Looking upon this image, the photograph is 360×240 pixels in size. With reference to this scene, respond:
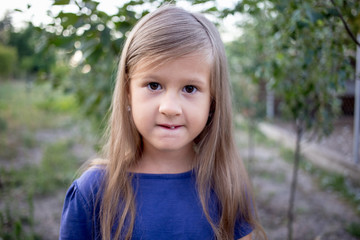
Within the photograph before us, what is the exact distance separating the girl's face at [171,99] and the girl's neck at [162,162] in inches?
5.7

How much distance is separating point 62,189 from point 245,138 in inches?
194

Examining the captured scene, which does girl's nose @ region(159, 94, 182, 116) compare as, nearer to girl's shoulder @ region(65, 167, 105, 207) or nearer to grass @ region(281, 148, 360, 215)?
girl's shoulder @ region(65, 167, 105, 207)

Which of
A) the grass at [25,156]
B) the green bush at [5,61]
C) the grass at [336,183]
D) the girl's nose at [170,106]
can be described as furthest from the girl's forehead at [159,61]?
the green bush at [5,61]

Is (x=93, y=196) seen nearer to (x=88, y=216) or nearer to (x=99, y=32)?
(x=88, y=216)

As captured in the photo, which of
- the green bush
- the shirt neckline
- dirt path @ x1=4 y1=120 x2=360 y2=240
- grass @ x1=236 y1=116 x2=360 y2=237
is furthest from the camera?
the green bush

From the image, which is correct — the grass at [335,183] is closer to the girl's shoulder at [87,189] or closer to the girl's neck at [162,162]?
the girl's neck at [162,162]

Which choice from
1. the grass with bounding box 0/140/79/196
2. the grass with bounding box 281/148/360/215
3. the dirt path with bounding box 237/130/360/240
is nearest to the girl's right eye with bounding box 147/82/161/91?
the dirt path with bounding box 237/130/360/240

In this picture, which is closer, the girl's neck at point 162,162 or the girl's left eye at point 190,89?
the girl's left eye at point 190,89

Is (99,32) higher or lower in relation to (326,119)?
higher

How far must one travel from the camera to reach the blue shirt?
38.7 inches

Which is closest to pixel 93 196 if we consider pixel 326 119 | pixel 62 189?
pixel 326 119

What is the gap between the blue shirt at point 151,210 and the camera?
0.98 m

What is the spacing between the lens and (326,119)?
1934 millimetres

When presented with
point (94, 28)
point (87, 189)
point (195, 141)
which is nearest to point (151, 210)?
point (87, 189)
